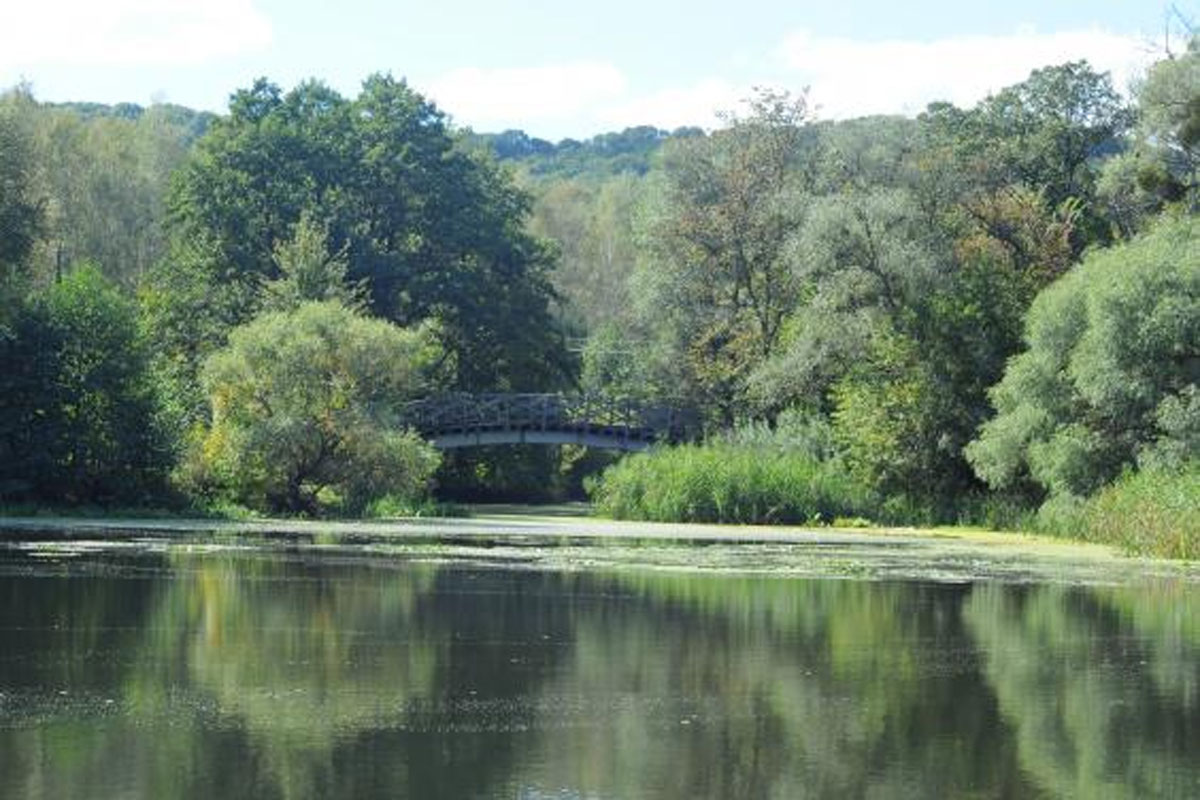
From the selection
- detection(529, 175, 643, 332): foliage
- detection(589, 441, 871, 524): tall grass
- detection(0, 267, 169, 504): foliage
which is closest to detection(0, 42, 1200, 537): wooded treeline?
detection(0, 267, 169, 504): foliage

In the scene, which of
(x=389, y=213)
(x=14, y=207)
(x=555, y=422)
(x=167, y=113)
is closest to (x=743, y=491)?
(x=555, y=422)

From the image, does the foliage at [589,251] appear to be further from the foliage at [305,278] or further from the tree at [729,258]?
the foliage at [305,278]

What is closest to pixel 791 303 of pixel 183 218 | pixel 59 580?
pixel 183 218

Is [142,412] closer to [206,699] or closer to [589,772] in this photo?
[206,699]

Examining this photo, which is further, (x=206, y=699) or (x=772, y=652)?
(x=772, y=652)

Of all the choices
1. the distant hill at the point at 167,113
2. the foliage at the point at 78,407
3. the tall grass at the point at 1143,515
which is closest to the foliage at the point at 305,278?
the foliage at the point at 78,407

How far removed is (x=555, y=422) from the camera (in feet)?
234

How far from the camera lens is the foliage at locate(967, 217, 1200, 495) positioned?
4766 cm

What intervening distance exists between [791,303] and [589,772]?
186 ft

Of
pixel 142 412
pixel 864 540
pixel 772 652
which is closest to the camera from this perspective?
pixel 772 652

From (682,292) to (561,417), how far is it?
623 cm

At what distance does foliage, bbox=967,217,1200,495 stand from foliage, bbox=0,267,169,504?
21415 millimetres

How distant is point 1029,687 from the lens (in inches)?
850

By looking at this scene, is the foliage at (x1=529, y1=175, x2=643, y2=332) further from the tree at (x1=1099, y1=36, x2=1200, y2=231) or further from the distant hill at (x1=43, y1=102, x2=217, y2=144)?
the tree at (x1=1099, y1=36, x2=1200, y2=231)
